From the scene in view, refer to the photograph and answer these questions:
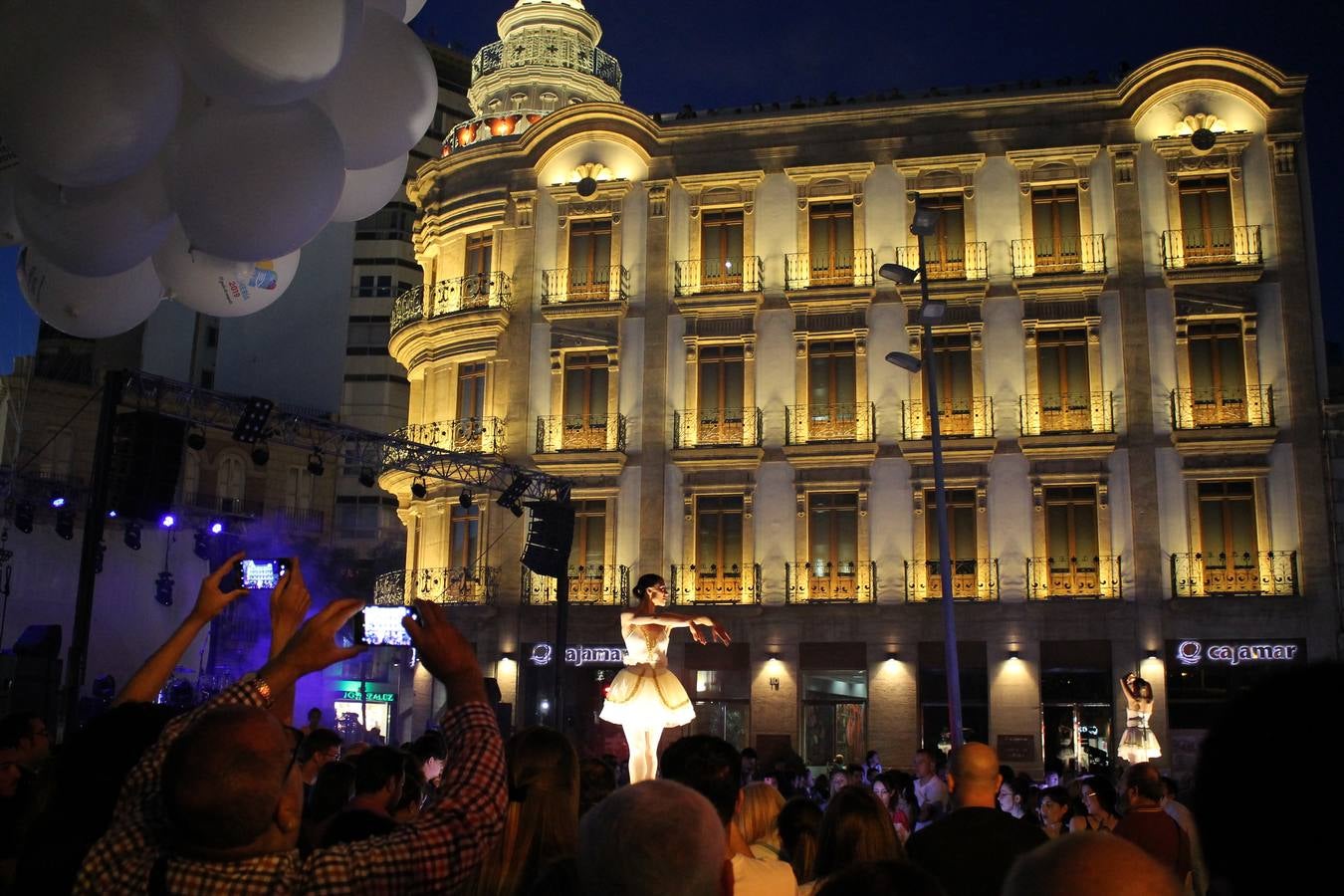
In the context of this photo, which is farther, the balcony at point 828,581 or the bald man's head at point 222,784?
the balcony at point 828,581

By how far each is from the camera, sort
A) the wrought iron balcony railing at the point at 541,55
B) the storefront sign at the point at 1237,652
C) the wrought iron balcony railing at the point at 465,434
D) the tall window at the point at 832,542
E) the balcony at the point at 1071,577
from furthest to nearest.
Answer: the wrought iron balcony railing at the point at 541,55 → the wrought iron balcony railing at the point at 465,434 → the tall window at the point at 832,542 → the balcony at the point at 1071,577 → the storefront sign at the point at 1237,652

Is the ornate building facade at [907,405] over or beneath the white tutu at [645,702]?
over

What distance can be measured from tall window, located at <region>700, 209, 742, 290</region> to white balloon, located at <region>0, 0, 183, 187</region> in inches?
1031

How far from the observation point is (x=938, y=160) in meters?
31.7

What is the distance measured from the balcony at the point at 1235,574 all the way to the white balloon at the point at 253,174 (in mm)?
25409

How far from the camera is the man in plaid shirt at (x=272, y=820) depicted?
9.12ft

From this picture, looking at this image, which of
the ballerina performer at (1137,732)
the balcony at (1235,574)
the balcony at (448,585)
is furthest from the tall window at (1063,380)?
the ballerina performer at (1137,732)

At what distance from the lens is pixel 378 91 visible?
7547 millimetres

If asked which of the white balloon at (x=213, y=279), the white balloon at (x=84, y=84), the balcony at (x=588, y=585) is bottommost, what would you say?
the balcony at (x=588, y=585)

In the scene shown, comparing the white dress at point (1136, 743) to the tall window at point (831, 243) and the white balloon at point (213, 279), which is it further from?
the tall window at point (831, 243)

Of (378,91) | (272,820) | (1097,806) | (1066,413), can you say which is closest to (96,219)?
(378,91)

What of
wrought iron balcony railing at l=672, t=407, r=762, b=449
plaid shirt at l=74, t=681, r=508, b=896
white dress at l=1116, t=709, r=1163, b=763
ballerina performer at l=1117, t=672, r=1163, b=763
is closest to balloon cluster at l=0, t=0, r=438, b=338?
plaid shirt at l=74, t=681, r=508, b=896

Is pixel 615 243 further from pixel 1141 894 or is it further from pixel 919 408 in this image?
pixel 1141 894

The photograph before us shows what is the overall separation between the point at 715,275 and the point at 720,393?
2.96m
